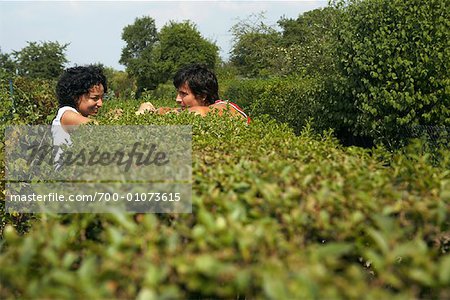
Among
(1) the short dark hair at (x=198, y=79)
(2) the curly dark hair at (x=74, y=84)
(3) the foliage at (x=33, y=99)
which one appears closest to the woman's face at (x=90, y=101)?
(2) the curly dark hair at (x=74, y=84)

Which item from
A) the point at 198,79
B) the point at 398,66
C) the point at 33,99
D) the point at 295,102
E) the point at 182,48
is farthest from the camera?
the point at 182,48

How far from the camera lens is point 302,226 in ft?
5.99

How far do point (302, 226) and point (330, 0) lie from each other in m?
7.91

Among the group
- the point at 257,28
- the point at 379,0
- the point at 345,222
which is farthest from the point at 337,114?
the point at 257,28

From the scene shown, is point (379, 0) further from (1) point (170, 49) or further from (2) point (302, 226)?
(1) point (170, 49)

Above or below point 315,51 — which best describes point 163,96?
above

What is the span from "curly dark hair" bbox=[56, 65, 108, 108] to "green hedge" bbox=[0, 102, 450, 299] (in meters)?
2.76

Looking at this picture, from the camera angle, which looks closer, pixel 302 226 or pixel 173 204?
pixel 302 226

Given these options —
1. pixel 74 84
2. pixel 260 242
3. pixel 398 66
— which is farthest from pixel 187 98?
pixel 260 242

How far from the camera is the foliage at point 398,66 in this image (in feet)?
22.8

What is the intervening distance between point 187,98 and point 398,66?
305cm

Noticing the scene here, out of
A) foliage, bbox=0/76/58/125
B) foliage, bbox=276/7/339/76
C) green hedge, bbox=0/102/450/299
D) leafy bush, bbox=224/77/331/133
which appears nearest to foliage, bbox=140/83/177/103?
foliage, bbox=0/76/58/125

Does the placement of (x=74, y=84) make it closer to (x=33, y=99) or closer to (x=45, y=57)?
(x=33, y=99)

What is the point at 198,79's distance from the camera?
5711mm
